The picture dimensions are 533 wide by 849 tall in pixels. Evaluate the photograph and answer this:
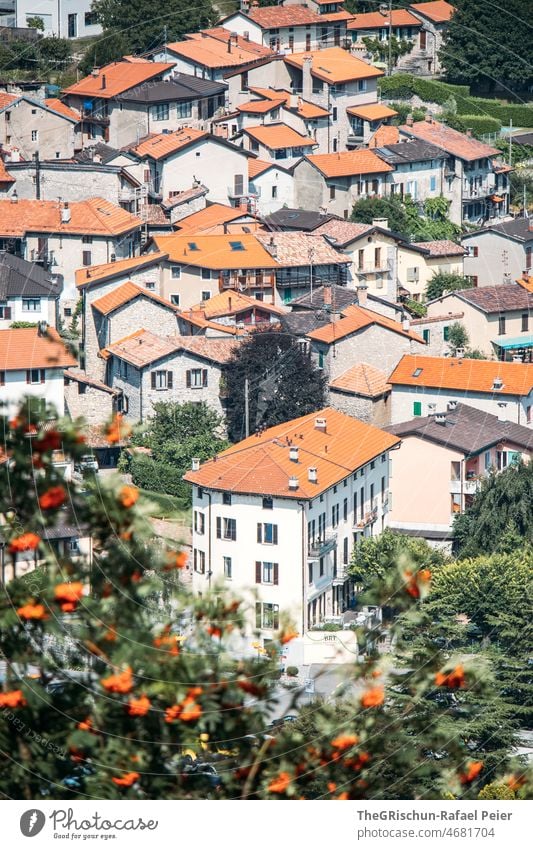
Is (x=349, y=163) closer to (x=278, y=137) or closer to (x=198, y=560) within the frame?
(x=278, y=137)

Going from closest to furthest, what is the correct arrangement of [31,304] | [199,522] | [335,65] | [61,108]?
1. [199,522]
2. [31,304]
3. [61,108]
4. [335,65]

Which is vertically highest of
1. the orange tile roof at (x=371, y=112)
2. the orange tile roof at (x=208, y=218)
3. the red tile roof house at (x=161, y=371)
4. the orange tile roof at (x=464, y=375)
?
the red tile roof house at (x=161, y=371)

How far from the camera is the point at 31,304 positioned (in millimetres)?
8125

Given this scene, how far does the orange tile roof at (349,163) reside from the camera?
1406 centimetres

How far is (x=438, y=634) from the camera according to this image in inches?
193

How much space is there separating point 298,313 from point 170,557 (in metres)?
5.99

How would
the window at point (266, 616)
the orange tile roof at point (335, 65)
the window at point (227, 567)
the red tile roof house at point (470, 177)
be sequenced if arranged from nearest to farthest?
the window at point (266, 616) → the window at point (227, 567) → the red tile roof house at point (470, 177) → the orange tile roof at point (335, 65)

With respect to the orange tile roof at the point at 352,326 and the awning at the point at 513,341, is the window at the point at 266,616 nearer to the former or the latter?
the orange tile roof at the point at 352,326

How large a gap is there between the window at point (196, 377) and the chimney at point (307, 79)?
32.4 feet

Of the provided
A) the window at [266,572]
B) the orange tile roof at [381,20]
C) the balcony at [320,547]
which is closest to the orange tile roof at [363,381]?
the balcony at [320,547]

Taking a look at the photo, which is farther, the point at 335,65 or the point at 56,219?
the point at 335,65

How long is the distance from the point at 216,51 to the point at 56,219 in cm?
477

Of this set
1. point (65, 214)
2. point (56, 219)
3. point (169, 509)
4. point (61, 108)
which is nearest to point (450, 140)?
point (61, 108)

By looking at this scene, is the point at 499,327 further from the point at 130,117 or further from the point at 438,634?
the point at 438,634
